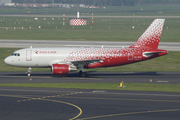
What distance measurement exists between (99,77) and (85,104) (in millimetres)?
17015

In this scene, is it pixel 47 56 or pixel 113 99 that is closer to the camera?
pixel 113 99

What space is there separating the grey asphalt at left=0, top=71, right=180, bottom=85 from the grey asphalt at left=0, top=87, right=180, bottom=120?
688cm

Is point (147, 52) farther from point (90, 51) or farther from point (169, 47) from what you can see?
point (169, 47)

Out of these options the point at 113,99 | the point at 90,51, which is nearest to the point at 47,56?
the point at 90,51

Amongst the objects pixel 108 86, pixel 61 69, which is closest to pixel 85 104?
pixel 108 86

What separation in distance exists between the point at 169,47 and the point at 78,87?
139 ft

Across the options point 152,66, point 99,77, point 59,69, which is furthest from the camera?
point 152,66

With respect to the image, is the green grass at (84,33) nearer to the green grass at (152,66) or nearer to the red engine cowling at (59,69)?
the green grass at (152,66)

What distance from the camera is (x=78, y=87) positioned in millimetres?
38781

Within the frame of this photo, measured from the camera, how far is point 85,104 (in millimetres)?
30031

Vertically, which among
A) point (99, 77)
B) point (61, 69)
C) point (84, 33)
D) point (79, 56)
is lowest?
point (99, 77)

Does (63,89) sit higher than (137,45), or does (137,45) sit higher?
(137,45)

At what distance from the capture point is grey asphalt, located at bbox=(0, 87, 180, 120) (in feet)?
85.5

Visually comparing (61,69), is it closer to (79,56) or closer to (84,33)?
(79,56)
